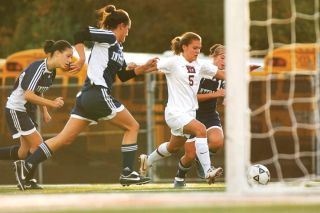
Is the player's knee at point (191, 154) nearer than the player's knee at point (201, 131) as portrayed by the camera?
No

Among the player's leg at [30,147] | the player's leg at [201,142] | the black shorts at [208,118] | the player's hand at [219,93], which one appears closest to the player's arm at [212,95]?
the player's hand at [219,93]

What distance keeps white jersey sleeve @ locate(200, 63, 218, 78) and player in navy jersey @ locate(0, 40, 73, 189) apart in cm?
132

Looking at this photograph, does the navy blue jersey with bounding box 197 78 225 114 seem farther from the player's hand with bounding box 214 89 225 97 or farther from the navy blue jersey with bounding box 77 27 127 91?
the navy blue jersey with bounding box 77 27 127 91

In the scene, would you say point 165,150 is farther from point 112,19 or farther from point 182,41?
point 112,19

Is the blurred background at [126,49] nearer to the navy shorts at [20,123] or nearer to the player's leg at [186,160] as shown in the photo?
the player's leg at [186,160]

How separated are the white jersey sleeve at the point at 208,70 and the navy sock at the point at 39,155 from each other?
5.58ft

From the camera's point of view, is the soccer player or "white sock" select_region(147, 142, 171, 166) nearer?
"white sock" select_region(147, 142, 171, 166)

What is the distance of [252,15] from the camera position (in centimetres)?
2528

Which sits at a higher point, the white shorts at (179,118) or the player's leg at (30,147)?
the white shorts at (179,118)

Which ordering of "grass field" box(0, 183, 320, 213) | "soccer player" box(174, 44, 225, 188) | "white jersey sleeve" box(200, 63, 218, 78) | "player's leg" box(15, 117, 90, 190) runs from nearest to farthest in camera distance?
"grass field" box(0, 183, 320, 213) → "player's leg" box(15, 117, 90, 190) → "white jersey sleeve" box(200, 63, 218, 78) → "soccer player" box(174, 44, 225, 188)

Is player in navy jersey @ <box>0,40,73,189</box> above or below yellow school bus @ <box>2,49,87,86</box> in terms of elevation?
below

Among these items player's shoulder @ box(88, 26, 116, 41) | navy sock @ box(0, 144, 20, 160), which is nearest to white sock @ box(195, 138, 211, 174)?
player's shoulder @ box(88, 26, 116, 41)

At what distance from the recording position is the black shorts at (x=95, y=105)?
10.9m

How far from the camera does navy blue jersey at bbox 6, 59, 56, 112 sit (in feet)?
38.4
